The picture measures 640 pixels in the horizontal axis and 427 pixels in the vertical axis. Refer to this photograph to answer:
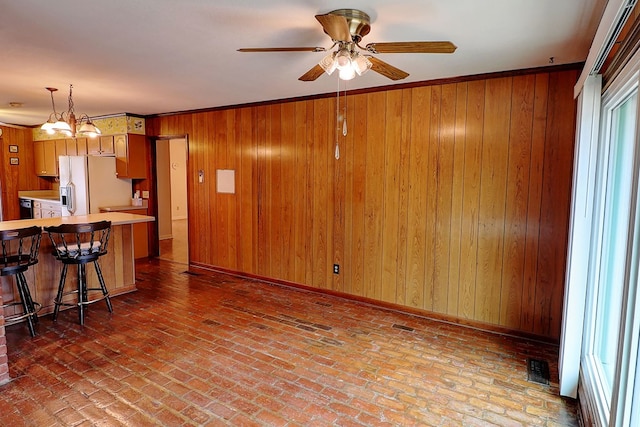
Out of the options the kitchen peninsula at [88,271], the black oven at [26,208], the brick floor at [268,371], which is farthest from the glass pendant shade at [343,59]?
the black oven at [26,208]

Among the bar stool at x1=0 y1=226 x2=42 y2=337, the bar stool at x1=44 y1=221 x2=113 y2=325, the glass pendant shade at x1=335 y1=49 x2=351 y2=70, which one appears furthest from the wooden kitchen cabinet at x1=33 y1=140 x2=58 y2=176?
the glass pendant shade at x1=335 y1=49 x2=351 y2=70

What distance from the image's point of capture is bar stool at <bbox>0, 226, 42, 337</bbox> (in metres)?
3.06

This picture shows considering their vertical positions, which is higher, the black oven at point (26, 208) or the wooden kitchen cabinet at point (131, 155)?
the wooden kitchen cabinet at point (131, 155)

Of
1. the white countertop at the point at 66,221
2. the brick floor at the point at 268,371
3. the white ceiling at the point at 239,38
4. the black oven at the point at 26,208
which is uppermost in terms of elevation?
the white ceiling at the point at 239,38

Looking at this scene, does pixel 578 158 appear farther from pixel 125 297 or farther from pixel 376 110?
pixel 125 297

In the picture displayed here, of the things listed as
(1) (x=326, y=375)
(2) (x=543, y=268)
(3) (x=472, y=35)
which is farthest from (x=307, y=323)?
(3) (x=472, y=35)

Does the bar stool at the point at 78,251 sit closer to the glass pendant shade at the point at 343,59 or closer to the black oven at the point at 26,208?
the glass pendant shade at the point at 343,59

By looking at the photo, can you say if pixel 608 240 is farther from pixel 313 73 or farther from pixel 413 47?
pixel 313 73

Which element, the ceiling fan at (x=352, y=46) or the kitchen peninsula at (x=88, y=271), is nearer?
the ceiling fan at (x=352, y=46)

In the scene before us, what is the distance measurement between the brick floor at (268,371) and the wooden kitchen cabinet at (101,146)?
3.19 metres

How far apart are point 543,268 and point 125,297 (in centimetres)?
442

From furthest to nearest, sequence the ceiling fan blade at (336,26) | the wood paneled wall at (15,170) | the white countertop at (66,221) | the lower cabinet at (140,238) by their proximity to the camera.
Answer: the wood paneled wall at (15,170)
the lower cabinet at (140,238)
the white countertop at (66,221)
the ceiling fan blade at (336,26)

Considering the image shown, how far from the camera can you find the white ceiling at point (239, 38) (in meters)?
2.06

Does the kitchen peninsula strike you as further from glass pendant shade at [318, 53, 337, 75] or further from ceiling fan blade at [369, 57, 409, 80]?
ceiling fan blade at [369, 57, 409, 80]
